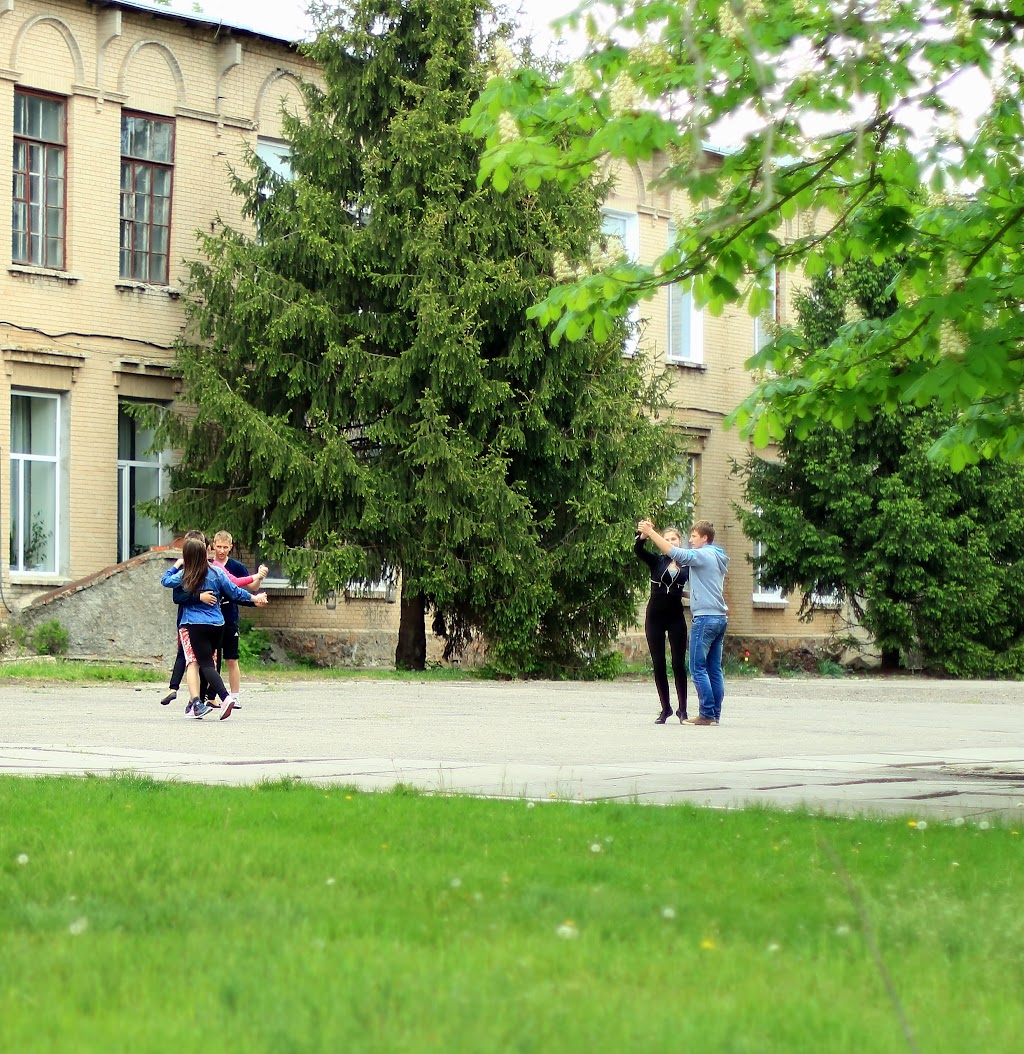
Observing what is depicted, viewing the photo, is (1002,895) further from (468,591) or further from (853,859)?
(468,591)

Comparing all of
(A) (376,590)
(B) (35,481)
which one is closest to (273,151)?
(B) (35,481)

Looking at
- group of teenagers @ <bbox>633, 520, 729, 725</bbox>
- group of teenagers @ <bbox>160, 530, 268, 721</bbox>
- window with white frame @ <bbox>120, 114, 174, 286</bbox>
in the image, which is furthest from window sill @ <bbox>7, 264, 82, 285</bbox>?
group of teenagers @ <bbox>633, 520, 729, 725</bbox>

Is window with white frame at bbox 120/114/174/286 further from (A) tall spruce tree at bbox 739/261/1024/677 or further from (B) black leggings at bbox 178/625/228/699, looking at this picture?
(B) black leggings at bbox 178/625/228/699

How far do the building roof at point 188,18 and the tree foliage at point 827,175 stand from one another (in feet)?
69.2

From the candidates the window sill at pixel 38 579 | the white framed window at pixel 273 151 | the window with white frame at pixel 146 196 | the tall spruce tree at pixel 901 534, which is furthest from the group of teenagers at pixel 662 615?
the tall spruce tree at pixel 901 534

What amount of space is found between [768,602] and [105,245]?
1756 cm

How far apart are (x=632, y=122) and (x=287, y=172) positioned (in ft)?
81.0

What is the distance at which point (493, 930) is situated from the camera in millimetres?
5242

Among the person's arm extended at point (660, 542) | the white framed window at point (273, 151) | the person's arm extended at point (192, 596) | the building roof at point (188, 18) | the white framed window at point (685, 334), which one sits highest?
the building roof at point (188, 18)

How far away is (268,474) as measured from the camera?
87.9 ft

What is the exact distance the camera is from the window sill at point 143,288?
28.7m

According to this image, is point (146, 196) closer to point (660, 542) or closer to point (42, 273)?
point (42, 273)

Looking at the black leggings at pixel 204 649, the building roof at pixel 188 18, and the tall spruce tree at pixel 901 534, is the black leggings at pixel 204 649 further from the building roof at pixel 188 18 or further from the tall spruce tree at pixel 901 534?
the tall spruce tree at pixel 901 534

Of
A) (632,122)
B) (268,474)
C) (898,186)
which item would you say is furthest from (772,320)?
(268,474)
